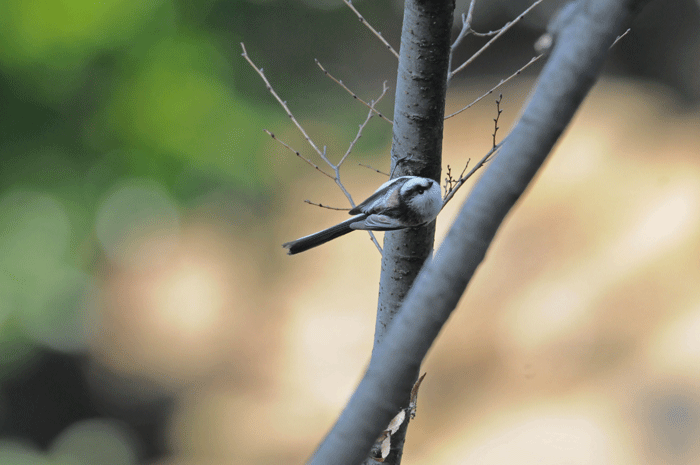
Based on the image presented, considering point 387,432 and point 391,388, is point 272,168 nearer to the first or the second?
point 387,432

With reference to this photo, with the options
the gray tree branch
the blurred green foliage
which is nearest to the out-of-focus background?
the blurred green foliage

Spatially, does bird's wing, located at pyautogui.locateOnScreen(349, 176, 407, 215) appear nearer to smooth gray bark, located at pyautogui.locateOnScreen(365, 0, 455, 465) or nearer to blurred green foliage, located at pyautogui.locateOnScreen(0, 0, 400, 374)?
smooth gray bark, located at pyautogui.locateOnScreen(365, 0, 455, 465)

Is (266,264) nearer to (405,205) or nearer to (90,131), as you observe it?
(90,131)

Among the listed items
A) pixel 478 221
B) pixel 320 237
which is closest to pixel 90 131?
pixel 320 237

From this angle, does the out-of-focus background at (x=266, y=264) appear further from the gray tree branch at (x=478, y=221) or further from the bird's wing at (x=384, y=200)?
the gray tree branch at (x=478, y=221)

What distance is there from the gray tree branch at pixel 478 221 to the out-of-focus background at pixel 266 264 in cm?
336

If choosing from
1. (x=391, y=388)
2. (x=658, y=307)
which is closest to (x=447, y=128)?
(x=658, y=307)

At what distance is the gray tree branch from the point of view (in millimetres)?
441

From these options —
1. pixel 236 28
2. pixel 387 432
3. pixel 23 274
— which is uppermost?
pixel 236 28

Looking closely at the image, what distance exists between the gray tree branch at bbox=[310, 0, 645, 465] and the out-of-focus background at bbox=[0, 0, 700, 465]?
3.36 metres

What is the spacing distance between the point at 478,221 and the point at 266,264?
4.05 meters

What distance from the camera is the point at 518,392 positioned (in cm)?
358

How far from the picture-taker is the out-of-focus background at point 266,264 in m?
3.36

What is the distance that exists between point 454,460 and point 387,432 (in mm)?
2728
